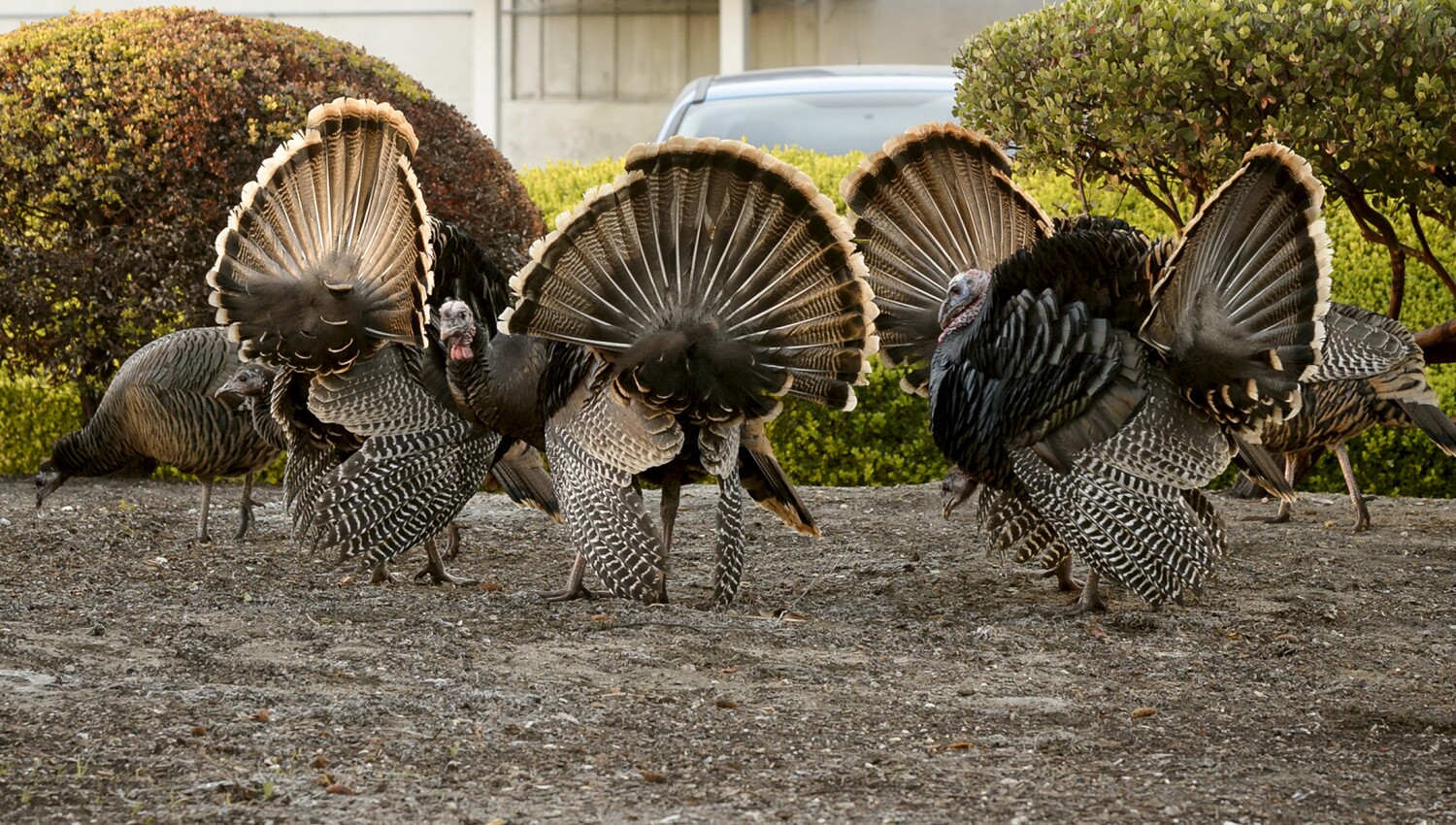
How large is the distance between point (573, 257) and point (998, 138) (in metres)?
2.17

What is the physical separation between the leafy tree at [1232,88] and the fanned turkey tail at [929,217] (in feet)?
1.19

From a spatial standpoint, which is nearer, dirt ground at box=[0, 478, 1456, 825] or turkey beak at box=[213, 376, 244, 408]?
dirt ground at box=[0, 478, 1456, 825]

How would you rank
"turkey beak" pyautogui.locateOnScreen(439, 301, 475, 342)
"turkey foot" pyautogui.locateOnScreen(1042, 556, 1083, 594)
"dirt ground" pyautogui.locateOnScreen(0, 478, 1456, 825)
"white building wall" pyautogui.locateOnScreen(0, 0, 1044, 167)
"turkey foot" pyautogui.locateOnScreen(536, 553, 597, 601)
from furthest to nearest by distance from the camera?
"white building wall" pyautogui.locateOnScreen(0, 0, 1044, 167) → "turkey foot" pyautogui.locateOnScreen(1042, 556, 1083, 594) → "turkey foot" pyautogui.locateOnScreen(536, 553, 597, 601) → "turkey beak" pyautogui.locateOnScreen(439, 301, 475, 342) → "dirt ground" pyautogui.locateOnScreen(0, 478, 1456, 825)

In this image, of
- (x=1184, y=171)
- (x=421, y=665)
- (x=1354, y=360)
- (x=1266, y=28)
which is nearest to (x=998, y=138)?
(x=1184, y=171)

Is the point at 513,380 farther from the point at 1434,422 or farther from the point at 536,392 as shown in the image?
the point at 1434,422

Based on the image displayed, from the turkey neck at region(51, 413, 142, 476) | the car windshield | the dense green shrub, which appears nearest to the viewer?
the turkey neck at region(51, 413, 142, 476)

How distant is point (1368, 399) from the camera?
6.43 meters

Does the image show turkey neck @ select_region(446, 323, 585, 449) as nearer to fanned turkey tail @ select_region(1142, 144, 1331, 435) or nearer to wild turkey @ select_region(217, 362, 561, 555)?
wild turkey @ select_region(217, 362, 561, 555)

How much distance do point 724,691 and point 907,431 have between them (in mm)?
4244

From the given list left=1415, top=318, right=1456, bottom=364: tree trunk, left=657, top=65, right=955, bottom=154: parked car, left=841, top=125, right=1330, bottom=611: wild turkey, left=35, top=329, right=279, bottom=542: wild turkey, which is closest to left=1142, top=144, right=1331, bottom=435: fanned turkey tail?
A: left=841, top=125, right=1330, bottom=611: wild turkey

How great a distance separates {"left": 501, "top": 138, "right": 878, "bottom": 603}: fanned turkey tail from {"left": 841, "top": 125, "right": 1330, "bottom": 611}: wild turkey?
1.49 ft

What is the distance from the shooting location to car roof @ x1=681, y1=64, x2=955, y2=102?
1043 cm

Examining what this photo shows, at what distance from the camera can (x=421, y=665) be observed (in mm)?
4051

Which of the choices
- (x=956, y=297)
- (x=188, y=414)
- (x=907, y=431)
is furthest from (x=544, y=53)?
(x=956, y=297)
